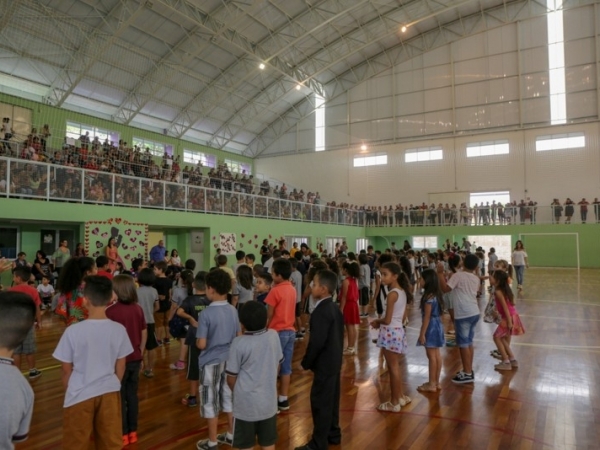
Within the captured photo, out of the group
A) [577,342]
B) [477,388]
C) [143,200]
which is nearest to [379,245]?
[143,200]

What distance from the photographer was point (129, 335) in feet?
11.7

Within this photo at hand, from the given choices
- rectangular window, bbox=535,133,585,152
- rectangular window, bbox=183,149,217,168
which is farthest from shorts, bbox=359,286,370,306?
rectangular window, bbox=535,133,585,152

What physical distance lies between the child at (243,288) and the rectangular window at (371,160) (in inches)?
923

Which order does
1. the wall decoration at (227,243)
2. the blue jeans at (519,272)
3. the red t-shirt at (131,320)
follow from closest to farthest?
1. the red t-shirt at (131,320)
2. the blue jeans at (519,272)
3. the wall decoration at (227,243)

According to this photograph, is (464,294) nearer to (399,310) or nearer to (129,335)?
(399,310)

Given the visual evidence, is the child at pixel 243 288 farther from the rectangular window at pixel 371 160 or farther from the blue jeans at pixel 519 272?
the rectangular window at pixel 371 160

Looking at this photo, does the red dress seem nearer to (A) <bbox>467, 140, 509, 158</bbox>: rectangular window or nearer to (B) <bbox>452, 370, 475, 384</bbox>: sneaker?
(B) <bbox>452, 370, 475, 384</bbox>: sneaker

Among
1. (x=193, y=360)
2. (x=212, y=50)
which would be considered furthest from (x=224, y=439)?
(x=212, y=50)

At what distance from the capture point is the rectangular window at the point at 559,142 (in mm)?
23739

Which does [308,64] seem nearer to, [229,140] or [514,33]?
[229,140]

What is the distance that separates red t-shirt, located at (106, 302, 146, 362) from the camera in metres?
3.58

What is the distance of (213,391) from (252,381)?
921 millimetres

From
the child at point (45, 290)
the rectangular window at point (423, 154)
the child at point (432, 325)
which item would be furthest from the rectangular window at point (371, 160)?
the child at point (432, 325)

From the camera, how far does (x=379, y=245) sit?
2819cm
